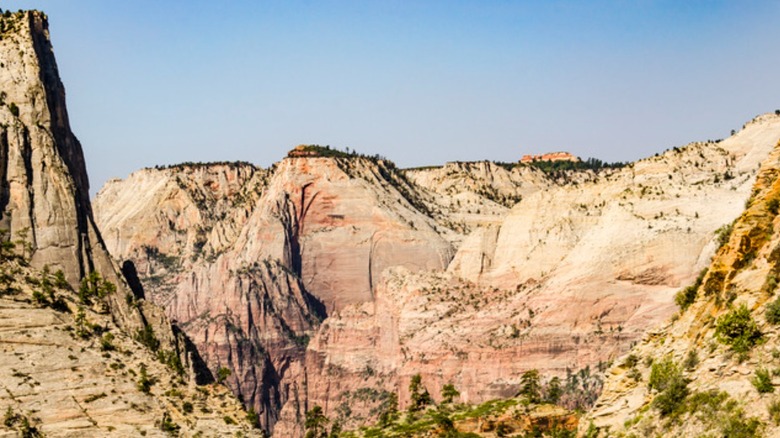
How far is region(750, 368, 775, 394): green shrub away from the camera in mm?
34844

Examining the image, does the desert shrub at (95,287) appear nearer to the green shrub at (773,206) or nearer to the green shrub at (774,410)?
the green shrub at (773,206)

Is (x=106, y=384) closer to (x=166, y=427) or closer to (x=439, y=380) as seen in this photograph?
(x=166, y=427)

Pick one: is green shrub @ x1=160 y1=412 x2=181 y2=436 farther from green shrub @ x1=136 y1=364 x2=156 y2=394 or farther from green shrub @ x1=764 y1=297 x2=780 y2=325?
green shrub @ x1=764 y1=297 x2=780 y2=325

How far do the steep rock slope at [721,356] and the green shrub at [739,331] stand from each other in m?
0.03

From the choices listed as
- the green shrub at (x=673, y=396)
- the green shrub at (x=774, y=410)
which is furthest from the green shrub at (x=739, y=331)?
the green shrub at (x=774, y=410)

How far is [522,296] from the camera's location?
171 meters

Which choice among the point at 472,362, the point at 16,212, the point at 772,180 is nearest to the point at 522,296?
the point at 472,362

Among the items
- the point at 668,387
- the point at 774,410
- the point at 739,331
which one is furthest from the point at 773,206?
A: the point at 774,410

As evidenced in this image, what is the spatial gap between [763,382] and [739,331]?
280cm

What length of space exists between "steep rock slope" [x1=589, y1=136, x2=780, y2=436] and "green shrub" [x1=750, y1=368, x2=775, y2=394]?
0.03 metres

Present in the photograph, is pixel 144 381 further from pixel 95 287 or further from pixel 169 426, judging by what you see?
pixel 95 287

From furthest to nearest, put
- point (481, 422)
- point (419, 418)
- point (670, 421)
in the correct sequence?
point (419, 418) → point (481, 422) → point (670, 421)

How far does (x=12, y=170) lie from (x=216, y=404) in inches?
1287

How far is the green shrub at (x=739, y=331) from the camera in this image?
37.0 meters
